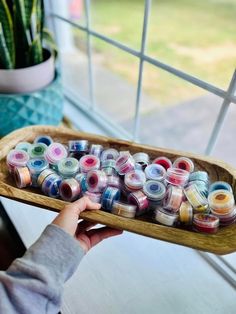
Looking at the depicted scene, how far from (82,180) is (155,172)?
10cm

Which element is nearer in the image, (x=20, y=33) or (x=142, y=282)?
(x=142, y=282)

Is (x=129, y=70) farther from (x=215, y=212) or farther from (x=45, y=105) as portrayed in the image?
(x=215, y=212)

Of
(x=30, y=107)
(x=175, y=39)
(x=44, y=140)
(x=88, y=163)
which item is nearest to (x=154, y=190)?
(x=88, y=163)

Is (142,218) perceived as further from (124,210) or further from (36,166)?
(36,166)

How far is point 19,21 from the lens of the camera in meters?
Result: 0.51

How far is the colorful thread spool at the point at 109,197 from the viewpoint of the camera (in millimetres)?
345

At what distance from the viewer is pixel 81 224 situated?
379 mm

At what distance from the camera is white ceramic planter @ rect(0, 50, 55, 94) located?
52 centimetres

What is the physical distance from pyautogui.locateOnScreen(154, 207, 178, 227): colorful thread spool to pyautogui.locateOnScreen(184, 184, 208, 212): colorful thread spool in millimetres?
28

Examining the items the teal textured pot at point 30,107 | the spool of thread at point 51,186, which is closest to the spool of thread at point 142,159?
the spool of thread at point 51,186

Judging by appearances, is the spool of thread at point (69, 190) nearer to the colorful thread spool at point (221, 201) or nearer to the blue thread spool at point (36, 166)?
the blue thread spool at point (36, 166)

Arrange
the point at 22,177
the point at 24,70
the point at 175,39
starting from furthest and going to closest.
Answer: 1. the point at 175,39
2. the point at 24,70
3. the point at 22,177

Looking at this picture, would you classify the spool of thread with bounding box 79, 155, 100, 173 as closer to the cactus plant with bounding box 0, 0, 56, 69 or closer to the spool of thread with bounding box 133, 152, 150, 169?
the spool of thread with bounding box 133, 152, 150, 169

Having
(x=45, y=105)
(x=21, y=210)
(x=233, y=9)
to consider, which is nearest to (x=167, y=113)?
(x=45, y=105)
